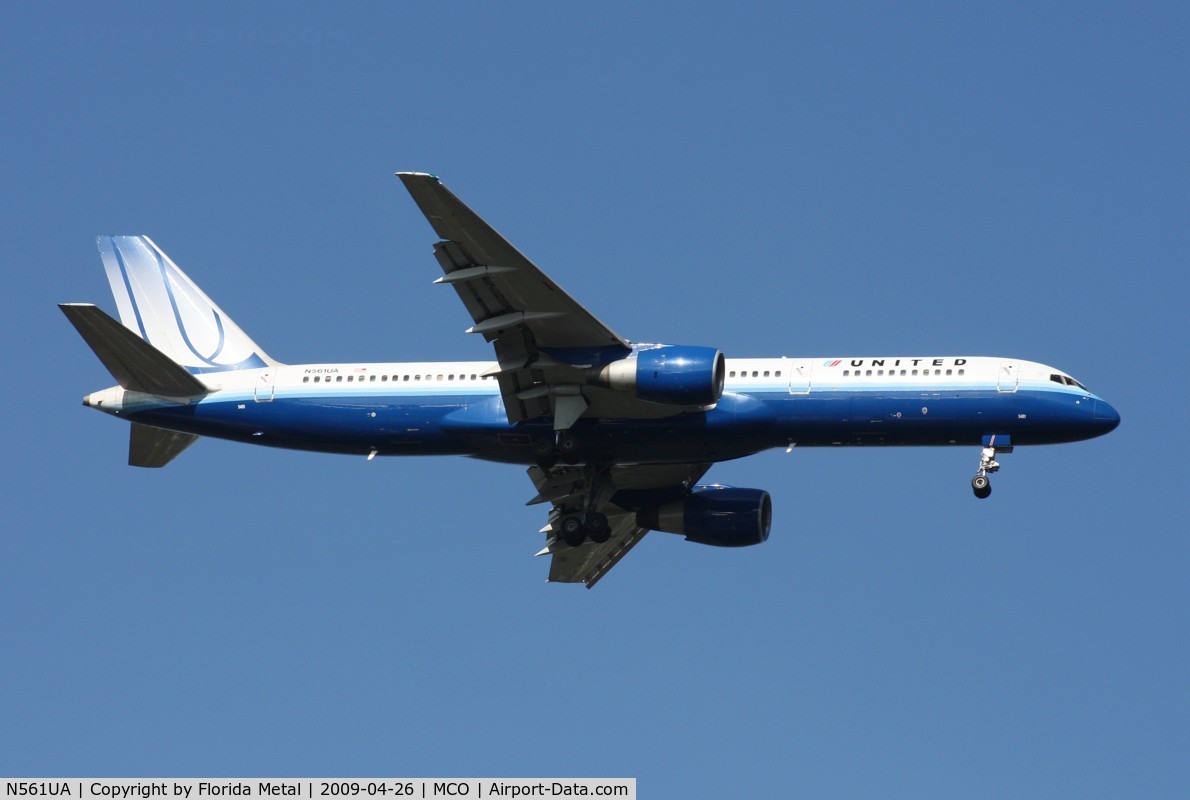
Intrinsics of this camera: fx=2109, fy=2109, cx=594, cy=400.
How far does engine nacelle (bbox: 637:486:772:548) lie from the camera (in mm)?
67562

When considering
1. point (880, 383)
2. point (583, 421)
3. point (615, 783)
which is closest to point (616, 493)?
point (583, 421)

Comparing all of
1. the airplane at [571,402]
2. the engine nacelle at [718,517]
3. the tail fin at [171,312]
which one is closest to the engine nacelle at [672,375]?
the airplane at [571,402]

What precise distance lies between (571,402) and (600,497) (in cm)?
518

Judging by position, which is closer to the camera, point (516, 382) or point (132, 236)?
point (516, 382)

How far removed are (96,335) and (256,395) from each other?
5142 mm

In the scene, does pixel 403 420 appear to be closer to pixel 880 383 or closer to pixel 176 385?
pixel 176 385

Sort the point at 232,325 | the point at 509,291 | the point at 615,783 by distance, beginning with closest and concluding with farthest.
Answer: the point at 615,783 → the point at 509,291 → the point at 232,325

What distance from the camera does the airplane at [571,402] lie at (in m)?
59.8

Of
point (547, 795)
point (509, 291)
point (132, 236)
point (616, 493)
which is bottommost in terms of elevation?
point (547, 795)

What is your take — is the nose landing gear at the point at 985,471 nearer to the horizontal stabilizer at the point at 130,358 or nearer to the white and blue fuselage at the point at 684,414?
the white and blue fuselage at the point at 684,414

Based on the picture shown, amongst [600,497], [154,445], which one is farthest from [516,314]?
[154,445]

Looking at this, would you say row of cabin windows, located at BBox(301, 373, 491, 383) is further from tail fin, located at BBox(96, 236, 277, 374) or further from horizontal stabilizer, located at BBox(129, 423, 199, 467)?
horizontal stabilizer, located at BBox(129, 423, 199, 467)

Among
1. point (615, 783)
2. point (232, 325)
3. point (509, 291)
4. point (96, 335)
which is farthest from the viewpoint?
point (232, 325)

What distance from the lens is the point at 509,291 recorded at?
2335 inches
